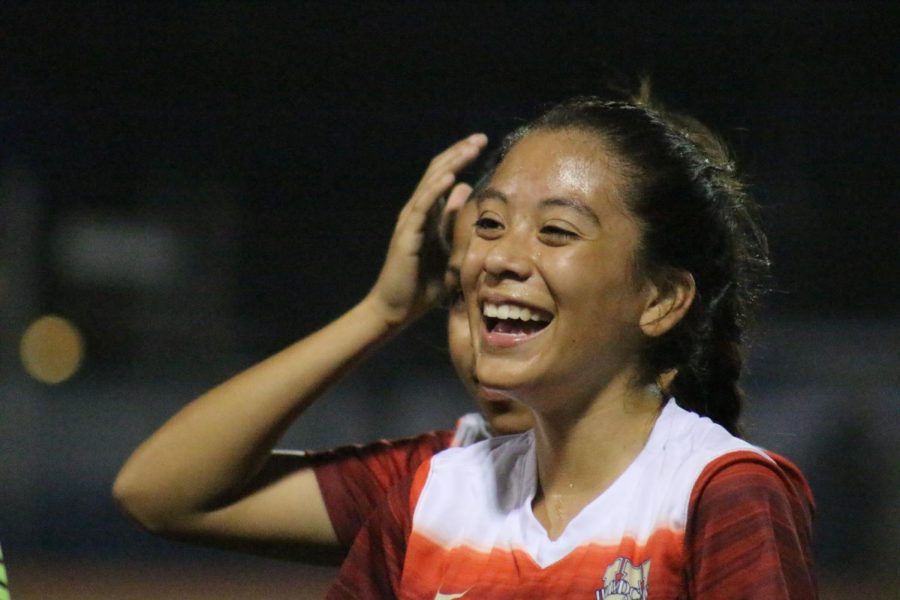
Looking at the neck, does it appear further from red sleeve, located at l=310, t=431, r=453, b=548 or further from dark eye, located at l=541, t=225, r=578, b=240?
red sleeve, located at l=310, t=431, r=453, b=548

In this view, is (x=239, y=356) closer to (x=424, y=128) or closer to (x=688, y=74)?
(x=424, y=128)

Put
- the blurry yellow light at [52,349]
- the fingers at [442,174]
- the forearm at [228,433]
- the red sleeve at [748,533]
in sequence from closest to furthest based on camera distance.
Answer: the red sleeve at [748,533] < the forearm at [228,433] < the fingers at [442,174] < the blurry yellow light at [52,349]

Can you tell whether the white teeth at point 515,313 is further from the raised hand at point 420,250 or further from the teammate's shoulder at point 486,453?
the raised hand at point 420,250

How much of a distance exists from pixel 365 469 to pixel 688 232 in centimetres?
70

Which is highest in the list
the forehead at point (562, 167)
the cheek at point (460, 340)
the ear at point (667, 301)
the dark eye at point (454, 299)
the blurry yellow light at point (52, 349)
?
the forehead at point (562, 167)

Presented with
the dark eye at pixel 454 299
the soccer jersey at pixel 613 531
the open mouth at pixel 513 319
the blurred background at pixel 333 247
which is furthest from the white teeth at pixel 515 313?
the blurred background at pixel 333 247

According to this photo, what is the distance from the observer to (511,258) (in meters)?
1.67

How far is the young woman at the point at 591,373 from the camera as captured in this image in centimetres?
158

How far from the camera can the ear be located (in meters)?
1.75

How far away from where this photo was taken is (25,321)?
6105mm

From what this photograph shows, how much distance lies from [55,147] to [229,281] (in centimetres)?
104

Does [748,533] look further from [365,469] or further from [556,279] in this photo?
[365,469]

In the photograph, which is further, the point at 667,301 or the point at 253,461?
the point at 253,461

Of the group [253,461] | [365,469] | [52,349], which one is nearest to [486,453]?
[365,469]
